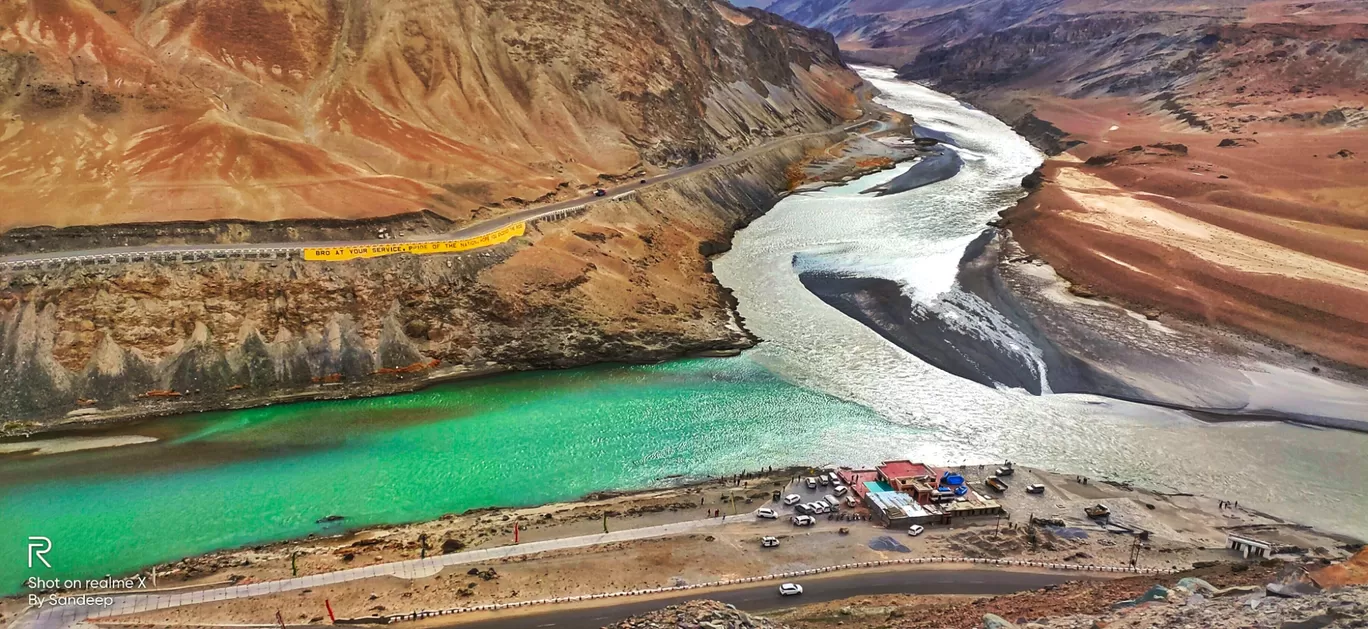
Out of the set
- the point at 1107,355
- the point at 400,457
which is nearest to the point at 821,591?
the point at 400,457

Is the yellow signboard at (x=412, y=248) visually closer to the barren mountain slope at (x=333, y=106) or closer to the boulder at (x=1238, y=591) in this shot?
the barren mountain slope at (x=333, y=106)

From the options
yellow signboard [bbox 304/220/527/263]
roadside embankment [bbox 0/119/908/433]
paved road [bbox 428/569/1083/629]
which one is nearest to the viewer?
paved road [bbox 428/569/1083/629]

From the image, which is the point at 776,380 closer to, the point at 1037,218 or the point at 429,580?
the point at 429,580

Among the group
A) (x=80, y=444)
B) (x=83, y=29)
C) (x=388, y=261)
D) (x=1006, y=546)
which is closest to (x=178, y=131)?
(x=83, y=29)

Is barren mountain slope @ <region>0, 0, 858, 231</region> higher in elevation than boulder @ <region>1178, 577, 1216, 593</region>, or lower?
higher

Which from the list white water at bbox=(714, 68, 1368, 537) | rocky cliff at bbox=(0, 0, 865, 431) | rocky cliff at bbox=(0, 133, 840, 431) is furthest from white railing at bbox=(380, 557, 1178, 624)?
rocky cliff at bbox=(0, 0, 865, 431)

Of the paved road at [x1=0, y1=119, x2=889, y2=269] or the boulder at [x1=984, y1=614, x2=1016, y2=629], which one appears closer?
the boulder at [x1=984, y1=614, x2=1016, y2=629]

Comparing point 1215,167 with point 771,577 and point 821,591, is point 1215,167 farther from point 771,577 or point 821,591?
point 771,577

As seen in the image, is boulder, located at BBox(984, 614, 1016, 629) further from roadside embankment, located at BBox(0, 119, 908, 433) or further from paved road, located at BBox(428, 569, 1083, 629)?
roadside embankment, located at BBox(0, 119, 908, 433)
